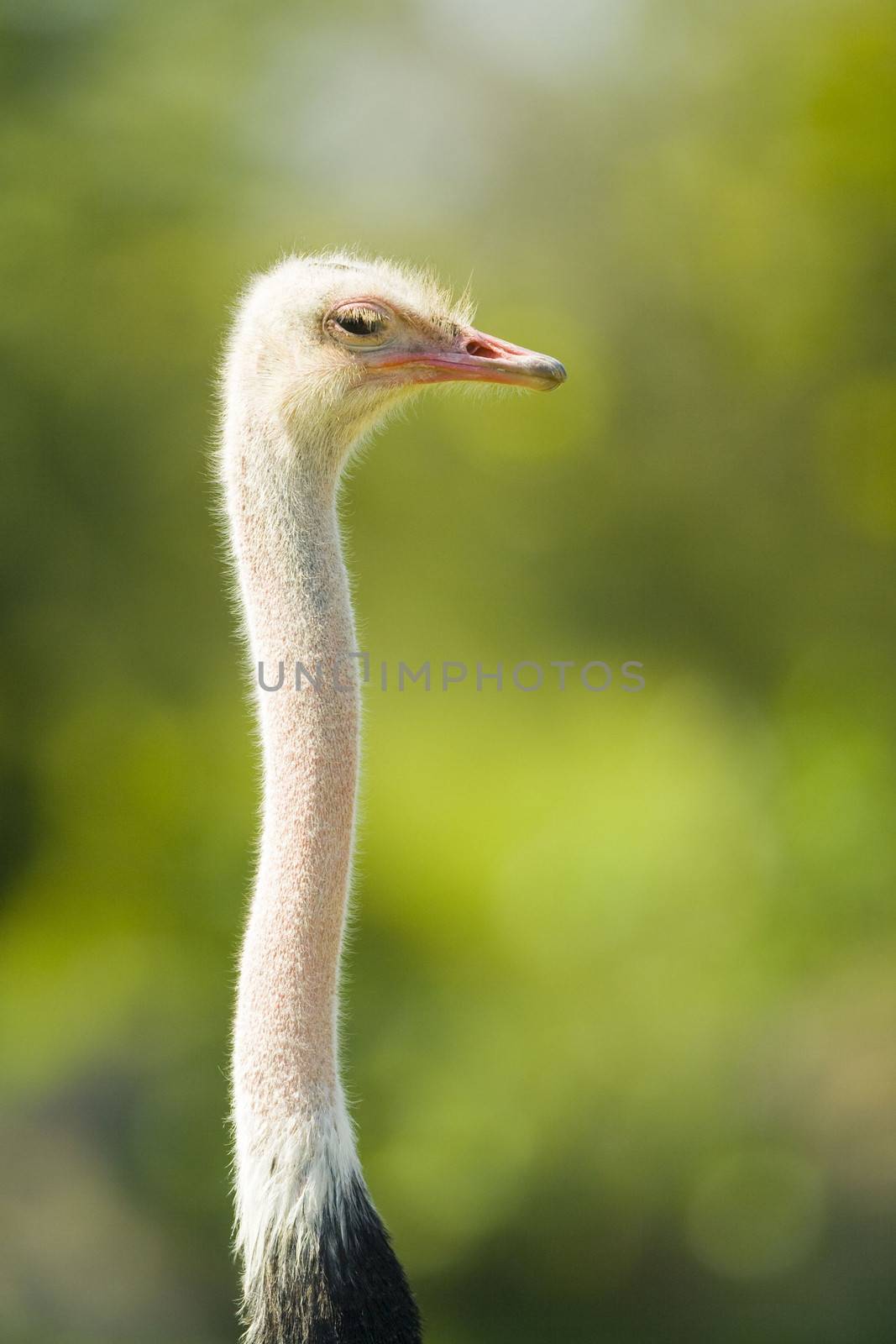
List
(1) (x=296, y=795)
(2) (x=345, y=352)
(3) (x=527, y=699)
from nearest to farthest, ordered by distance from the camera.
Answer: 1. (1) (x=296, y=795)
2. (2) (x=345, y=352)
3. (3) (x=527, y=699)

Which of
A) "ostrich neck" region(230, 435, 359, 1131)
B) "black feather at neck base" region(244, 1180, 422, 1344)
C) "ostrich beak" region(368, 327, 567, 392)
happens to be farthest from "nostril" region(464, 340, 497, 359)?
"black feather at neck base" region(244, 1180, 422, 1344)

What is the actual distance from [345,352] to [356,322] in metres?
0.03

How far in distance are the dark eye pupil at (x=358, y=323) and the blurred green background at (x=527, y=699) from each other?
10.4ft

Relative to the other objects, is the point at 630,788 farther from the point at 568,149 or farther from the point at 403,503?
the point at 568,149

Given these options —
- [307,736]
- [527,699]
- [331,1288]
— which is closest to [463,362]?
[307,736]

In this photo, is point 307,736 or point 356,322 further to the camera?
point 356,322

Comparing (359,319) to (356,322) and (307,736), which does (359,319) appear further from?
(307,736)

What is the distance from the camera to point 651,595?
5.79 meters

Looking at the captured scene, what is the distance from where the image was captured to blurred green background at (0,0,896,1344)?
4.78 m

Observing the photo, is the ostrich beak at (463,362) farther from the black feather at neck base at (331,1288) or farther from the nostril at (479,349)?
the black feather at neck base at (331,1288)

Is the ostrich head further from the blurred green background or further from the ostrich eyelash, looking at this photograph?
the blurred green background

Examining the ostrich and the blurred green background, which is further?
the blurred green background

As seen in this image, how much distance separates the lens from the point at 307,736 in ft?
4.65

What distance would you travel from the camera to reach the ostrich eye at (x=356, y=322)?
4.99 ft
